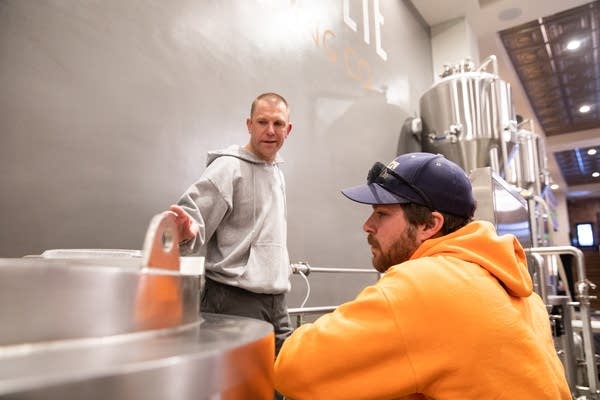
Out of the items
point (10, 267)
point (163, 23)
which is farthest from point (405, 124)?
point (10, 267)

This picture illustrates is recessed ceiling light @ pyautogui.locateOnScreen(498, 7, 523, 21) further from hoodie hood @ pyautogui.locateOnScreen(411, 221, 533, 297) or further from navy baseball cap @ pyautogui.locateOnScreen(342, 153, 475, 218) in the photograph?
hoodie hood @ pyautogui.locateOnScreen(411, 221, 533, 297)

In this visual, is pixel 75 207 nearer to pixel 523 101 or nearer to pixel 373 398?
pixel 373 398

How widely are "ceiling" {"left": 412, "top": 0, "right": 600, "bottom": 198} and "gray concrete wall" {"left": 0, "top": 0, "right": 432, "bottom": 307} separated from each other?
7.79 ft

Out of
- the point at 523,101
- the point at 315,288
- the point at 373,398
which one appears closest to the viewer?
the point at 373,398

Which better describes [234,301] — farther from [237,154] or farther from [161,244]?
[161,244]

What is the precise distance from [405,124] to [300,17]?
160cm

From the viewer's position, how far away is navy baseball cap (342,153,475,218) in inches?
43.8

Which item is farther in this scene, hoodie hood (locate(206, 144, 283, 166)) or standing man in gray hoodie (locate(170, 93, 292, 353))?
hoodie hood (locate(206, 144, 283, 166))

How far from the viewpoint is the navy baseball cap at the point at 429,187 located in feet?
3.65

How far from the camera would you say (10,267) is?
1.28 feet

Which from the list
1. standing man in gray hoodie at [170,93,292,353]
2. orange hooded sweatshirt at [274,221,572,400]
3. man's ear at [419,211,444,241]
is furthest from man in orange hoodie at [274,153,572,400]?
standing man in gray hoodie at [170,93,292,353]

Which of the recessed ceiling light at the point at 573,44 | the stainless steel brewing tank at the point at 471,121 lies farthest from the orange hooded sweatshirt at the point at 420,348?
the recessed ceiling light at the point at 573,44

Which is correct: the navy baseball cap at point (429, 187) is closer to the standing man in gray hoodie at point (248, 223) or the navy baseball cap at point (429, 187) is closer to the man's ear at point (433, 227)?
the man's ear at point (433, 227)

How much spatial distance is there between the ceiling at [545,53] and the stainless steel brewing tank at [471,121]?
1.23 metres
